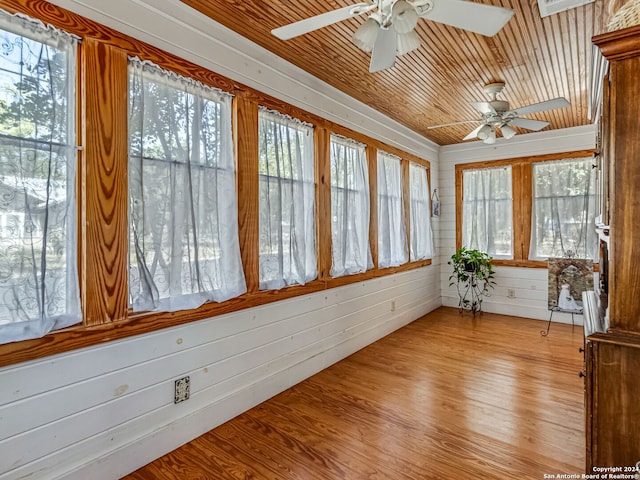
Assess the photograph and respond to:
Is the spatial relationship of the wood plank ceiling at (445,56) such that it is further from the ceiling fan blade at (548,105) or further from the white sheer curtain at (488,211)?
the white sheer curtain at (488,211)

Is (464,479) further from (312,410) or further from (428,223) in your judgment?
(428,223)

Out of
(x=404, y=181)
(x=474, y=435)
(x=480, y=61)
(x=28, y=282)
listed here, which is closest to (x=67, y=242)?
(x=28, y=282)

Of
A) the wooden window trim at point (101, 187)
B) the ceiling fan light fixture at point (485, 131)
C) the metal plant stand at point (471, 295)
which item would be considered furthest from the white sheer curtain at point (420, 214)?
the wooden window trim at point (101, 187)

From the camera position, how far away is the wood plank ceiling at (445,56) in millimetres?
2299

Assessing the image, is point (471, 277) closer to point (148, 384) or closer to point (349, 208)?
point (349, 208)

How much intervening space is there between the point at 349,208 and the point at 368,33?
6.74 feet

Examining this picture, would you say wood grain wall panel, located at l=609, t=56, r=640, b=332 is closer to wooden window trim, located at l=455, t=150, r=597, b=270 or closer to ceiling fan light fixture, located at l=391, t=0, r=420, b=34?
ceiling fan light fixture, located at l=391, t=0, r=420, b=34

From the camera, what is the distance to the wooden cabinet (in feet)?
4.51

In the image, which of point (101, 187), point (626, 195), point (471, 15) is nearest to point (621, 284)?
point (626, 195)

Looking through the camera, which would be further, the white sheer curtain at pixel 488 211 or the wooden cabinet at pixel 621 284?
the white sheer curtain at pixel 488 211

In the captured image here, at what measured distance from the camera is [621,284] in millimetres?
1415

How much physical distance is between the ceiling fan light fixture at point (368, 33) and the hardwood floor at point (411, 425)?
240 centimetres

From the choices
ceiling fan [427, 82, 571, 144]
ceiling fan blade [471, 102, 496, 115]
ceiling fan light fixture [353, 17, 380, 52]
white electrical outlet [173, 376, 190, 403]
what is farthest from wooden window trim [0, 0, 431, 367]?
ceiling fan [427, 82, 571, 144]

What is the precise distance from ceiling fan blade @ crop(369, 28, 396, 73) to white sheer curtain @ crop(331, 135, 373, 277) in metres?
1.47
